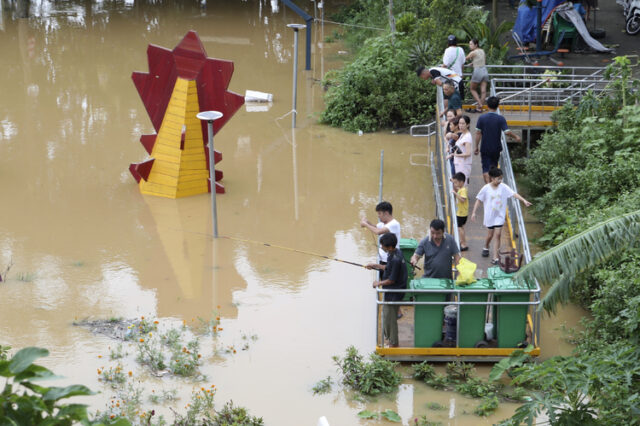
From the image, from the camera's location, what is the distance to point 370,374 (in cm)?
942

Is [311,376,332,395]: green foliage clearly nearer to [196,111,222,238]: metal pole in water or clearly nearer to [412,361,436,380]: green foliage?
[412,361,436,380]: green foliage

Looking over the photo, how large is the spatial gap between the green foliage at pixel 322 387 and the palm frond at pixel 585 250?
9.17 feet

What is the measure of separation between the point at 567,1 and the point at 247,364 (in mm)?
15714

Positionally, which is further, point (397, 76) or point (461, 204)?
point (397, 76)

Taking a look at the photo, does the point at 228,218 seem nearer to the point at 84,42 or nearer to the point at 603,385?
the point at 603,385

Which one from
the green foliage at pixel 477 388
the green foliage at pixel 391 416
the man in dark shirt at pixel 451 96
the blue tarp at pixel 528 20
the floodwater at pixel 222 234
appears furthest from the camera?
the blue tarp at pixel 528 20

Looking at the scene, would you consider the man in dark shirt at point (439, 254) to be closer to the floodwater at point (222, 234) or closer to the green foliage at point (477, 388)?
the floodwater at point (222, 234)

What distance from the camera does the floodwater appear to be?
998cm

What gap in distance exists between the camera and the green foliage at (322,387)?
946 cm

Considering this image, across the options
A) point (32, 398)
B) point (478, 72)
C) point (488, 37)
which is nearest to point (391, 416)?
point (32, 398)

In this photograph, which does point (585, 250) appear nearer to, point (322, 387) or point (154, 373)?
point (322, 387)

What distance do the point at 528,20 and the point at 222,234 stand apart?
1251cm

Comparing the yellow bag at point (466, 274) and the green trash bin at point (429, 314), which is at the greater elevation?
the yellow bag at point (466, 274)

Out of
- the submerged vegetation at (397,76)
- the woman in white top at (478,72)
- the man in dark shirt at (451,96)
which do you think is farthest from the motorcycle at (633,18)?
the man in dark shirt at (451,96)
